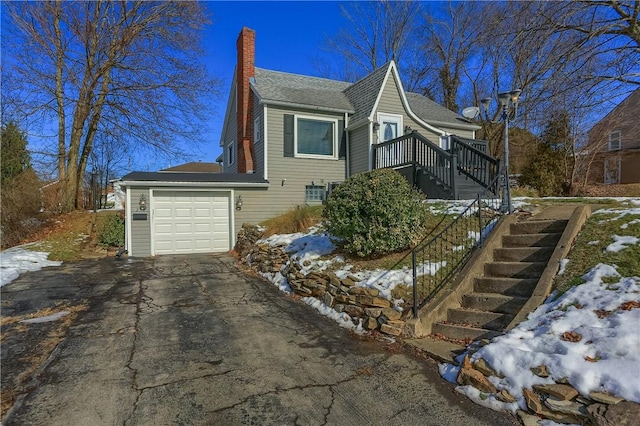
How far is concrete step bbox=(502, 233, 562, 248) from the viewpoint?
5715mm

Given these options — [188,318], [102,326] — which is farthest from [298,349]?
[102,326]

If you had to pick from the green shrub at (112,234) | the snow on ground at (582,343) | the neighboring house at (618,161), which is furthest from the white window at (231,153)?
the neighboring house at (618,161)

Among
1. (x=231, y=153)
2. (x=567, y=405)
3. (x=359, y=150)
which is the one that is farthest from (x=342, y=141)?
(x=567, y=405)

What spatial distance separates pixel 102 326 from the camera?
5.45 metres

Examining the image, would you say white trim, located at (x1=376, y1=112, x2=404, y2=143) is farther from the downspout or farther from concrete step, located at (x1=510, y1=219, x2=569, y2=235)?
concrete step, located at (x1=510, y1=219, x2=569, y2=235)

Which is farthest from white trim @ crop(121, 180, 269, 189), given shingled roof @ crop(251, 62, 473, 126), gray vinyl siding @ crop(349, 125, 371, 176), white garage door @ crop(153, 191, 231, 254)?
gray vinyl siding @ crop(349, 125, 371, 176)

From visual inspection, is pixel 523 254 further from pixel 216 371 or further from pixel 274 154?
pixel 274 154

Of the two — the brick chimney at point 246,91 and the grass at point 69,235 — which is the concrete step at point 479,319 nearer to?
the grass at point 69,235

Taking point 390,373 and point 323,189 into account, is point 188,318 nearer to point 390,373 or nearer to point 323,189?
point 390,373

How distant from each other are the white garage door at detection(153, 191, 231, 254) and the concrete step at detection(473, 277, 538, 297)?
378 inches

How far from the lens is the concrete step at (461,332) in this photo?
4.58 metres

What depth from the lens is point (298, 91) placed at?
50.1ft

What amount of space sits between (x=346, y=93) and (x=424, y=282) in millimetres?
12587

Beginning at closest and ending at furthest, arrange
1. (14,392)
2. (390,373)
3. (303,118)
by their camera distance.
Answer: (14,392), (390,373), (303,118)
